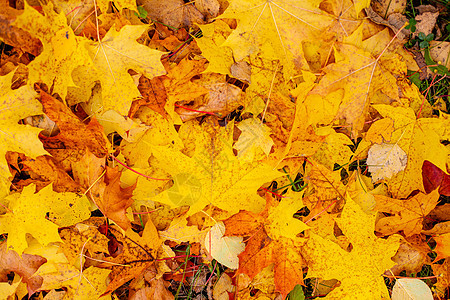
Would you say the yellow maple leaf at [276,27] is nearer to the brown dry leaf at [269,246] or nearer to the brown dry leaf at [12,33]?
the brown dry leaf at [269,246]

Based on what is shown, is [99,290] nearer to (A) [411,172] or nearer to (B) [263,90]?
(B) [263,90]

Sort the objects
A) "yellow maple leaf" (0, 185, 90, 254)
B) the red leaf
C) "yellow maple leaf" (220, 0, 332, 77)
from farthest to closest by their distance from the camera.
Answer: the red leaf
"yellow maple leaf" (0, 185, 90, 254)
"yellow maple leaf" (220, 0, 332, 77)

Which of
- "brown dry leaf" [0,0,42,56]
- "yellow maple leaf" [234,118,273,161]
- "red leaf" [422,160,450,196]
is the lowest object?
"red leaf" [422,160,450,196]

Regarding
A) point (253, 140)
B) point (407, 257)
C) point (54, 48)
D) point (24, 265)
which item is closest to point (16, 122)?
point (54, 48)

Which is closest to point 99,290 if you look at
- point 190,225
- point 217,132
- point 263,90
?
point 190,225

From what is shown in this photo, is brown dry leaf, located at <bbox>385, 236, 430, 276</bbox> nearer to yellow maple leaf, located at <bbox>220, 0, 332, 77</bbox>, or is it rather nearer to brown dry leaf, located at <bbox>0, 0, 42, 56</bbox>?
yellow maple leaf, located at <bbox>220, 0, 332, 77</bbox>

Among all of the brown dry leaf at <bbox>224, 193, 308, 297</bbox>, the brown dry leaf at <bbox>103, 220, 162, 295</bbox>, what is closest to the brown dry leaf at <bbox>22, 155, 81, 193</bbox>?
the brown dry leaf at <bbox>103, 220, 162, 295</bbox>

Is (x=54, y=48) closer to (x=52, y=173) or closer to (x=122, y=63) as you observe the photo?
(x=122, y=63)
